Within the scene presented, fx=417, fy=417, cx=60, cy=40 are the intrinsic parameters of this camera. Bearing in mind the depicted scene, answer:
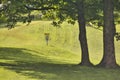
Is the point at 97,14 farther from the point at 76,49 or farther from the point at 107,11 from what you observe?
the point at 76,49

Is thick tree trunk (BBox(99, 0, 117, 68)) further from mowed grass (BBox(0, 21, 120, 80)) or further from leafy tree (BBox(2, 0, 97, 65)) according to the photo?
leafy tree (BBox(2, 0, 97, 65))

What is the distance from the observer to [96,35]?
2549 inches

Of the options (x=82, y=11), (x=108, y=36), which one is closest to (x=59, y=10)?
(x=82, y=11)

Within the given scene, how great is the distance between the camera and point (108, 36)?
97.5 feet

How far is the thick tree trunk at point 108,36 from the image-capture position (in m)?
29.3

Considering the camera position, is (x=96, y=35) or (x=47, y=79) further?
(x=96, y=35)

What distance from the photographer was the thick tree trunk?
96.0 feet

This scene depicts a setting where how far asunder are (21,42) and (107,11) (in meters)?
28.2

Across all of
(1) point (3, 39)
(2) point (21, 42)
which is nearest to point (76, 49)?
(2) point (21, 42)

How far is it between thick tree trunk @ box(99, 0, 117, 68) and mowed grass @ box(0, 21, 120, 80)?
1.50 metres

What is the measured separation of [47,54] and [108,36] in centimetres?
1563

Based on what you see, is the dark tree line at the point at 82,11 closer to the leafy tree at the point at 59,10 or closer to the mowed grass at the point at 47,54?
the leafy tree at the point at 59,10

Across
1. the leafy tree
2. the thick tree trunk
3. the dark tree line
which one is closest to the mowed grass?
the thick tree trunk

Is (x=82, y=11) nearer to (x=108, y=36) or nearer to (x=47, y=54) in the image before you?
(x=108, y=36)
